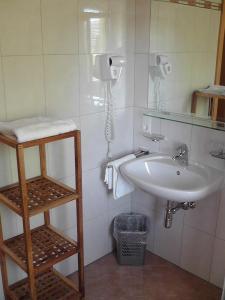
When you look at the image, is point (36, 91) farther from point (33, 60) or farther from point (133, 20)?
point (133, 20)

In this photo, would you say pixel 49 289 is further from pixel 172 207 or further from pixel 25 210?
pixel 172 207

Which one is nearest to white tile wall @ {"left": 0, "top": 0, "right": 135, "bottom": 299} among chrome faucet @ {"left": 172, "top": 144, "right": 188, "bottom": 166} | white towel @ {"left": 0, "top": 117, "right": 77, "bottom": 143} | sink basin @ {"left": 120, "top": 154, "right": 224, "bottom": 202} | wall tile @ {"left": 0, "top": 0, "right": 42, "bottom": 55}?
wall tile @ {"left": 0, "top": 0, "right": 42, "bottom": 55}

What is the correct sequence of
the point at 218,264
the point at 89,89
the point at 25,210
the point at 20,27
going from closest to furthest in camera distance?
the point at 25,210 < the point at 20,27 < the point at 89,89 < the point at 218,264

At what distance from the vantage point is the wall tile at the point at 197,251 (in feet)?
6.73

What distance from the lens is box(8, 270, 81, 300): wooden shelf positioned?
181cm

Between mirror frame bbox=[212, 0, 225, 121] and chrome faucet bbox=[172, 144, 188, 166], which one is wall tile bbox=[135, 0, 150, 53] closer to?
mirror frame bbox=[212, 0, 225, 121]

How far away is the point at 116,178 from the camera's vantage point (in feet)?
6.80

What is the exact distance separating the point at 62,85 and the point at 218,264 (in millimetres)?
1415

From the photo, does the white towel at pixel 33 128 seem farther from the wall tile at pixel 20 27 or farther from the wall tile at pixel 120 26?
the wall tile at pixel 120 26

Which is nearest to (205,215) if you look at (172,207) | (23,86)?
(172,207)

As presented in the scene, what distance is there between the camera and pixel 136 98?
2.19m

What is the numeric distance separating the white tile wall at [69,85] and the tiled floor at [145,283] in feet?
0.47

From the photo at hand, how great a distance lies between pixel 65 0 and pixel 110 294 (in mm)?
1699

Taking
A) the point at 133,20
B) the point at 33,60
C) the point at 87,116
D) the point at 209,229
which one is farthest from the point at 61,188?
the point at 133,20
